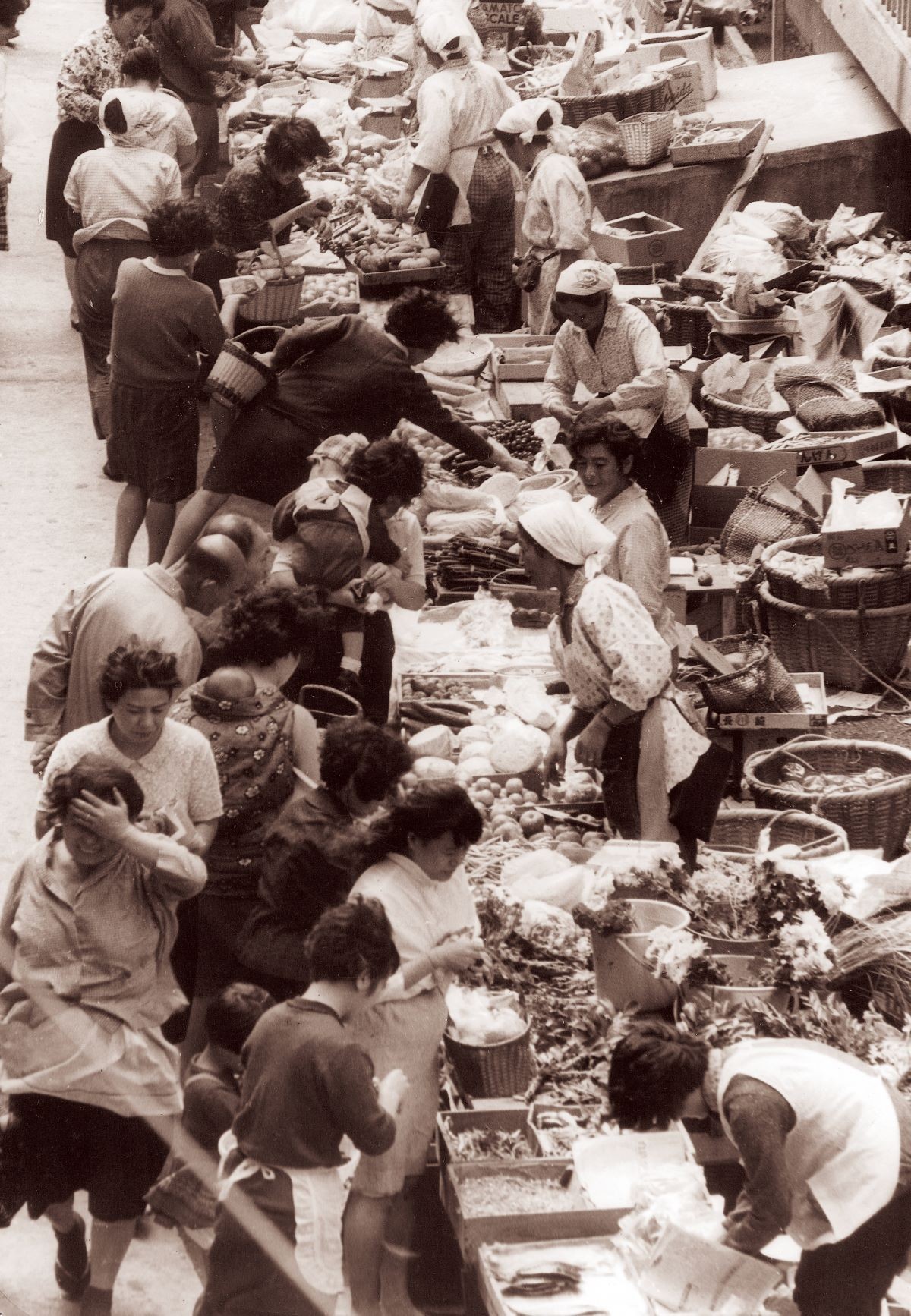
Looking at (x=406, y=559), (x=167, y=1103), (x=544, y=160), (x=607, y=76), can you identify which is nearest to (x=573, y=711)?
(x=406, y=559)

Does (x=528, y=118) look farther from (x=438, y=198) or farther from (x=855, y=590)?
(x=855, y=590)

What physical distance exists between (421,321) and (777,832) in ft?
7.68

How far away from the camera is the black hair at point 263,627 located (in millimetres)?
4793

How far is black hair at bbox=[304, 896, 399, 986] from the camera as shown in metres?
3.78

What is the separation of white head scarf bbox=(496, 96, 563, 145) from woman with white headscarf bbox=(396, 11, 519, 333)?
157mm

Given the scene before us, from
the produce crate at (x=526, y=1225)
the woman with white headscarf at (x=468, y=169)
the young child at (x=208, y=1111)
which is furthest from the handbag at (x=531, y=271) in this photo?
the produce crate at (x=526, y=1225)

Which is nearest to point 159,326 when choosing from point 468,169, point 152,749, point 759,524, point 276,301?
point 276,301

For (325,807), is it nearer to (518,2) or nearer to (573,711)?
(573,711)

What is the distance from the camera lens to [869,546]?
784 centimetres

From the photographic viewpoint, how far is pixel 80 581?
8.21 metres

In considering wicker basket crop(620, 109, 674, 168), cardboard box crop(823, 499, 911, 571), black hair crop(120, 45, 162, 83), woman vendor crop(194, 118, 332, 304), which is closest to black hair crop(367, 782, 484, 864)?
cardboard box crop(823, 499, 911, 571)

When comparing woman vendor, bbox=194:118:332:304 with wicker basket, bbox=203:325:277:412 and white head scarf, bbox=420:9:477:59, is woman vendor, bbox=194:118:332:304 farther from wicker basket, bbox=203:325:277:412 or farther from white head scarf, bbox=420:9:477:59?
white head scarf, bbox=420:9:477:59

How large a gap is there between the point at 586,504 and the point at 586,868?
231cm

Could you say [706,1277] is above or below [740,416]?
A: above
